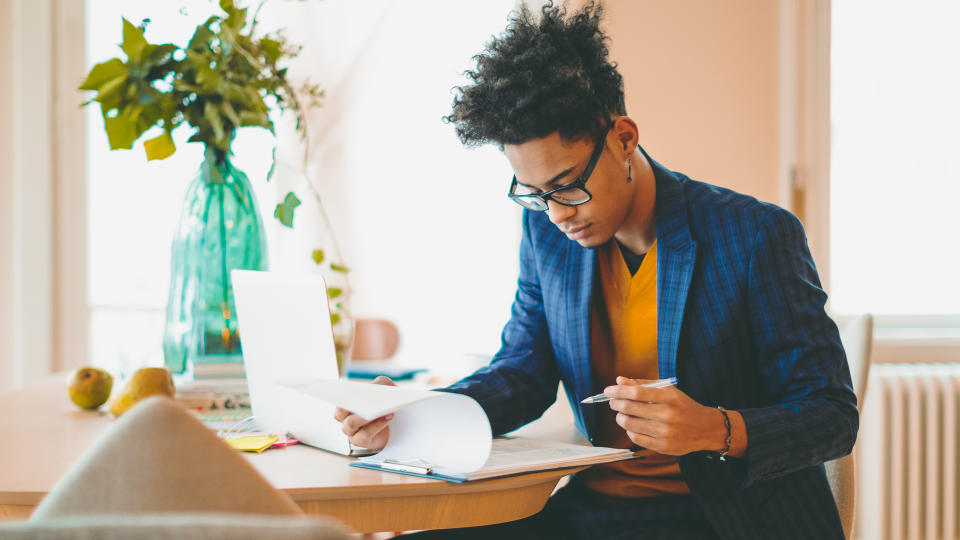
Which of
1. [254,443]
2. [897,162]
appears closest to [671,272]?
[254,443]

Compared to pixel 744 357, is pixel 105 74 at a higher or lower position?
higher

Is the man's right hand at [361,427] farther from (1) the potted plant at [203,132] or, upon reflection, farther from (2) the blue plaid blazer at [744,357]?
(1) the potted plant at [203,132]

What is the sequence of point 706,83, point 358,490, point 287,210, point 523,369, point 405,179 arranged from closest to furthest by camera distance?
point 358,490, point 523,369, point 287,210, point 706,83, point 405,179

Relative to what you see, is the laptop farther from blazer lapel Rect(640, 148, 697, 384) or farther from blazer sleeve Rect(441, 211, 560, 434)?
blazer lapel Rect(640, 148, 697, 384)

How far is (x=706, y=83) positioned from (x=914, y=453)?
1.37 meters

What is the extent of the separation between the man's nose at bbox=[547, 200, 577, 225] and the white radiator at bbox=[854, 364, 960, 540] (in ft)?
5.36

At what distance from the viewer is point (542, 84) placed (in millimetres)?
1201

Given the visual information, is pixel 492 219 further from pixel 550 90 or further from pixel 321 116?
pixel 550 90

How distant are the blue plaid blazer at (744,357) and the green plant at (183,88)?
0.75 meters

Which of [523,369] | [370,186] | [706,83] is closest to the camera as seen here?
[523,369]

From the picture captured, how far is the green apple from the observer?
59.1 inches

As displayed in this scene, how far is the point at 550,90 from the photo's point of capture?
120cm

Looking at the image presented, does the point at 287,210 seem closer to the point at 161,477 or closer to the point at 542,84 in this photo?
the point at 542,84

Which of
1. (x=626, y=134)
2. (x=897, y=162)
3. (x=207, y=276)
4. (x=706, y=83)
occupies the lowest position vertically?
(x=207, y=276)
